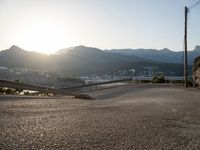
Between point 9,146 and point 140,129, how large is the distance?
10.2 ft

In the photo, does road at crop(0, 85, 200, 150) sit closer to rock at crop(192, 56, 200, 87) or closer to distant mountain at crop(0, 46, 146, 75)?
rock at crop(192, 56, 200, 87)

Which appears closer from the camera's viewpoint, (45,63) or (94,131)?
(94,131)

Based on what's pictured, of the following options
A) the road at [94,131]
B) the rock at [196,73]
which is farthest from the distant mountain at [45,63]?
the road at [94,131]

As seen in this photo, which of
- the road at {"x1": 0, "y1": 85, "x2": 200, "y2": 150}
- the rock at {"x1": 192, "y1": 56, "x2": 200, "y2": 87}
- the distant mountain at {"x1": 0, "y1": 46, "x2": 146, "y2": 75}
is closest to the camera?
the road at {"x1": 0, "y1": 85, "x2": 200, "y2": 150}

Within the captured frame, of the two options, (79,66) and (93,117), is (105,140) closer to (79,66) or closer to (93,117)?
(93,117)

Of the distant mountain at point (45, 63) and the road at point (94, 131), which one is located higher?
the distant mountain at point (45, 63)

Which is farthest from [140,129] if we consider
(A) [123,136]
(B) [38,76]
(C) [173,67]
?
(C) [173,67]

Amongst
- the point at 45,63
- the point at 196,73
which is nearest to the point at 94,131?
the point at 196,73

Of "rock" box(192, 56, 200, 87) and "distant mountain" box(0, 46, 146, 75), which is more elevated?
"distant mountain" box(0, 46, 146, 75)

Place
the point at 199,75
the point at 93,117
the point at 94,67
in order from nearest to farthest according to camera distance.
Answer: the point at 93,117 → the point at 199,75 → the point at 94,67

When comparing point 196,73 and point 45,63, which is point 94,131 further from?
point 45,63

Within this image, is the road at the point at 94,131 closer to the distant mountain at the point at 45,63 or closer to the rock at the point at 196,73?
the rock at the point at 196,73

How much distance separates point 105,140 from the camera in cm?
605

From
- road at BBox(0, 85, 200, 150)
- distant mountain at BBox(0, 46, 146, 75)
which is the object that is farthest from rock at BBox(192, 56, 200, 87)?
distant mountain at BBox(0, 46, 146, 75)
